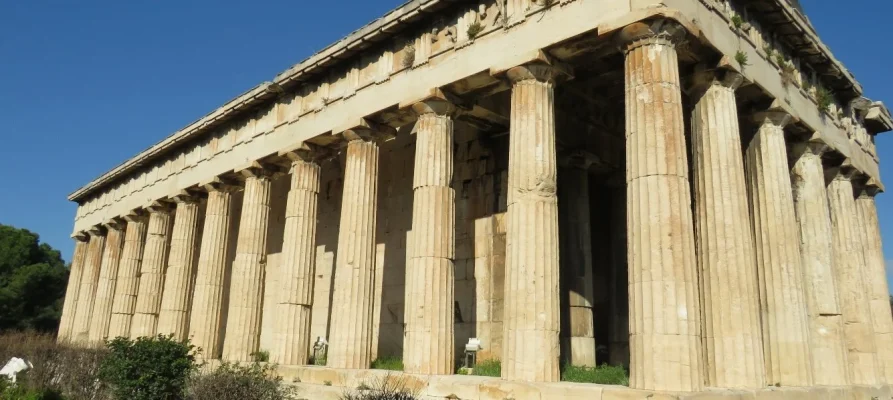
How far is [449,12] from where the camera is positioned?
49.4ft

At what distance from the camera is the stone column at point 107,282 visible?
2802 cm

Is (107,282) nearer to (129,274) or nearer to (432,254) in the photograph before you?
(129,274)

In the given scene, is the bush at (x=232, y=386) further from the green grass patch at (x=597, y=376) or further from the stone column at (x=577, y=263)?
the stone column at (x=577, y=263)

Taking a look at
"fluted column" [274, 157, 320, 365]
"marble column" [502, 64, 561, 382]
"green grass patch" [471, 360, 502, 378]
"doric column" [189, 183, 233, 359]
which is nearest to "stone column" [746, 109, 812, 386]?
"marble column" [502, 64, 561, 382]

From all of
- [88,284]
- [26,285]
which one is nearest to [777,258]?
[88,284]

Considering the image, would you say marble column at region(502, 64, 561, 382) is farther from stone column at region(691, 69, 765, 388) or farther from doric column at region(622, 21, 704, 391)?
stone column at region(691, 69, 765, 388)

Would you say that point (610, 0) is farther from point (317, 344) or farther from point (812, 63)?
point (317, 344)

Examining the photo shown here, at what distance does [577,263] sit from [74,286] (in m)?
25.9

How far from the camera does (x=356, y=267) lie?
618 inches

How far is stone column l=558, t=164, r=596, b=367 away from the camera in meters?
16.7

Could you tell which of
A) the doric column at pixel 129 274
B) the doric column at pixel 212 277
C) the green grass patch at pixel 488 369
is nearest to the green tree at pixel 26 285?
the doric column at pixel 129 274

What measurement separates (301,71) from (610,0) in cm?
961

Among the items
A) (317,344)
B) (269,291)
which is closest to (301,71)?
(317,344)

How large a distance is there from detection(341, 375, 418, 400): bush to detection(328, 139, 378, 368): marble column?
216 centimetres
